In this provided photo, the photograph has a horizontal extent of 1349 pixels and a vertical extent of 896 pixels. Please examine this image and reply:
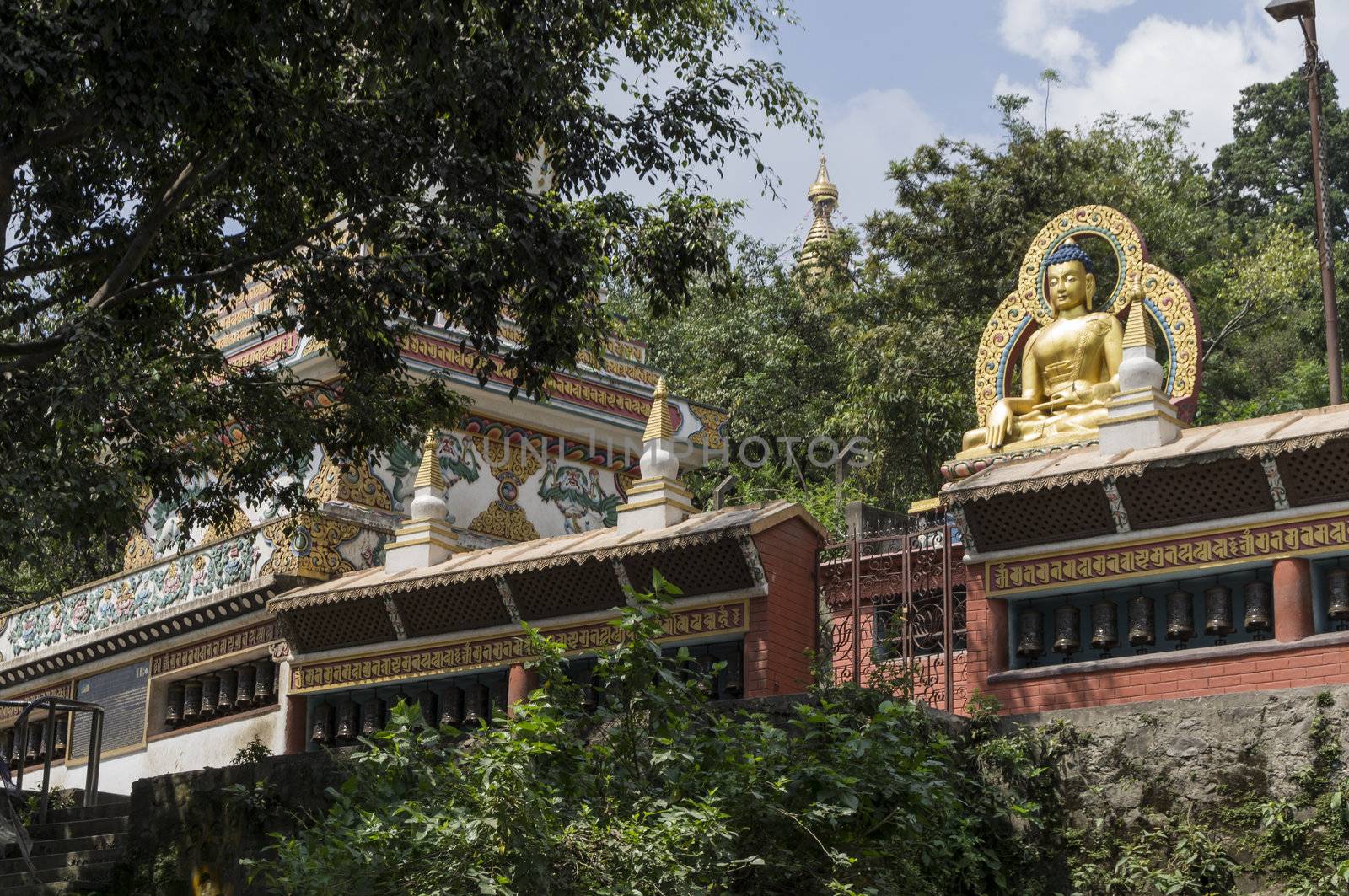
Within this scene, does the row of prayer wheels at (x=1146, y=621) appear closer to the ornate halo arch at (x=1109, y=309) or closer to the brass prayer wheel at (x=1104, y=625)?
the brass prayer wheel at (x=1104, y=625)

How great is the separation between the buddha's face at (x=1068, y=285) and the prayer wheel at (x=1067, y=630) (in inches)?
211

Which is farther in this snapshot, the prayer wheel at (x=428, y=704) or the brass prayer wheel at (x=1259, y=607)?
the prayer wheel at (x=428, y=704)

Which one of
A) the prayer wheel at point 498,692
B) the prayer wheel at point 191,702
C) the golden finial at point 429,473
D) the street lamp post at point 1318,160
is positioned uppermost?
the street lamp post at point 1318,160

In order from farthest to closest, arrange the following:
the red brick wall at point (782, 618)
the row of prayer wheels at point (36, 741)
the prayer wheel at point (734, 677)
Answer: the row of prayer wheels at point (36, 741)
the prayer wheel at point (734, 677)
the red brick wall at point (782, 618)

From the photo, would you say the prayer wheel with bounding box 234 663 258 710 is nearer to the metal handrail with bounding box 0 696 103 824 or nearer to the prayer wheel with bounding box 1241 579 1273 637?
the metal handrail with bounding box 0 696 103 824

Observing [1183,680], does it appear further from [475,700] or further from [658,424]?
[475,700]

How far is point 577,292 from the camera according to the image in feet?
50.9

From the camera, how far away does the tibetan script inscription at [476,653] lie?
15500 millimetres

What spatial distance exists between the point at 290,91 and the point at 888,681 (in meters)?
6.27

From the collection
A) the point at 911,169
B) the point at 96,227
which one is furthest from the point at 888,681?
the point at 911,169

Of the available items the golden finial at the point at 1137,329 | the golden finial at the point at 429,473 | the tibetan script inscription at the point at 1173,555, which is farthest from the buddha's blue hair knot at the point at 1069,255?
the golden finial at the point at 429,473

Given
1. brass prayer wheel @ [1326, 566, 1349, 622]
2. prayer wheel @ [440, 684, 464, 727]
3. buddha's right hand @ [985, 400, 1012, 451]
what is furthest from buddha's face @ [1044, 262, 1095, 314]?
prayer wheel @ [440, 684, 464, 727]

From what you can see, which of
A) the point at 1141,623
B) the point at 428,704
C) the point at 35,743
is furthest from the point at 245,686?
the point at 1141,623

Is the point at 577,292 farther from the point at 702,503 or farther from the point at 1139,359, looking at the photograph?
the point at 702,503
